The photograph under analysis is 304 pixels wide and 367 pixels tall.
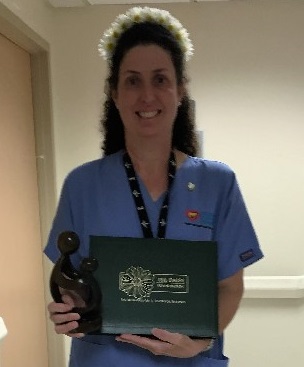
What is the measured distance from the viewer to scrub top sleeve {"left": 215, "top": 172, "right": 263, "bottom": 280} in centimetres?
109

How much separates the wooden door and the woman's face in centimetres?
98

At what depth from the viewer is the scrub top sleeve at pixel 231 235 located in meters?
1.09

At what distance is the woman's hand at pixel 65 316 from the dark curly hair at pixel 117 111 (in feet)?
1.31

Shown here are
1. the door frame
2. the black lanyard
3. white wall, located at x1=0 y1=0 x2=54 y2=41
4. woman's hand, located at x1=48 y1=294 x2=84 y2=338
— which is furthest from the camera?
the door frame

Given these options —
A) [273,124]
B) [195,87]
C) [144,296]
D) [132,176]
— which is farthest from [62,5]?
[144,296]

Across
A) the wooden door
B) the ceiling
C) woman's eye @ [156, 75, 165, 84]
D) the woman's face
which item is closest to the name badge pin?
the woman's face

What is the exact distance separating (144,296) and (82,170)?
327mm

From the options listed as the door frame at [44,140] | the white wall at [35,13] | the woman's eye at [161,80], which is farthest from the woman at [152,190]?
the door frame at [44,140]

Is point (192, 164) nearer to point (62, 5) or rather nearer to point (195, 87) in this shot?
point (195, 87)

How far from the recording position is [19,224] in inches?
81.4

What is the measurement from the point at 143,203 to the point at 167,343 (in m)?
0.30

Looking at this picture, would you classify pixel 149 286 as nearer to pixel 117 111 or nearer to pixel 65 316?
pixel 65 316

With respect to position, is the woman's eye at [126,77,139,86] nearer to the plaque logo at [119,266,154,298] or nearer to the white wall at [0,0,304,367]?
the plaque logo at [119,266,154,298]

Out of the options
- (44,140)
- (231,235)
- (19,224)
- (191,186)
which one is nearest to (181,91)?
(191,186)
